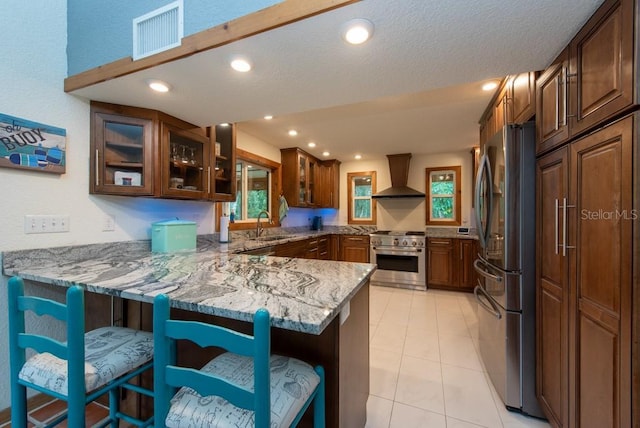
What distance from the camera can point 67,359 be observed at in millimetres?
905

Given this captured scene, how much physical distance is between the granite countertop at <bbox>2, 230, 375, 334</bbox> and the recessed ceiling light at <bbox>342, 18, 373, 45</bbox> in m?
1.12

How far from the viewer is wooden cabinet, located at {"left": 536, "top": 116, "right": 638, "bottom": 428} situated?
941mm

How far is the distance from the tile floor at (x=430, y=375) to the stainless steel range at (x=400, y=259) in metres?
0.92

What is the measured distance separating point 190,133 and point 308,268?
66.0 inches

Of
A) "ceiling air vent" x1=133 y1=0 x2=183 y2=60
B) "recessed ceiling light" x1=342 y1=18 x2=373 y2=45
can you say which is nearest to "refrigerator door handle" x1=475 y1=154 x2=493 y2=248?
"recessed ceiling light" x1=342 y1=18 x2=373 y2=45

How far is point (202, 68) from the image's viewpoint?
4.87 feet

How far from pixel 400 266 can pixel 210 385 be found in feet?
13.3

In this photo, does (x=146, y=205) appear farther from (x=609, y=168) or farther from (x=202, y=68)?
(x=609, y=168)

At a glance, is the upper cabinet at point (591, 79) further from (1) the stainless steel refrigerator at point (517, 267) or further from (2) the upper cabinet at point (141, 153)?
(2) the upper cabinet at point (141, 153)

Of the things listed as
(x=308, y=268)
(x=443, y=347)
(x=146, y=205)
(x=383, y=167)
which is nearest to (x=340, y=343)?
(x=308, y=268)

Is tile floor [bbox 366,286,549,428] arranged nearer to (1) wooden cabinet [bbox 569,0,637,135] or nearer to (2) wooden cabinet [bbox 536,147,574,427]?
(2) wooden cabinet [bbox 536,147,574,427]

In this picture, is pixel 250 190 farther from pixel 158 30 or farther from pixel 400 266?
pixel 400 266

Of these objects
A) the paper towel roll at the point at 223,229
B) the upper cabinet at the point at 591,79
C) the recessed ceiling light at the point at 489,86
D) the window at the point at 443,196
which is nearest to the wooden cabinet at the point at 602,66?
the upper cabinet at the point at 591,79

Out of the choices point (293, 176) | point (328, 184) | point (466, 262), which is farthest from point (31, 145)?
point (466, 262)
